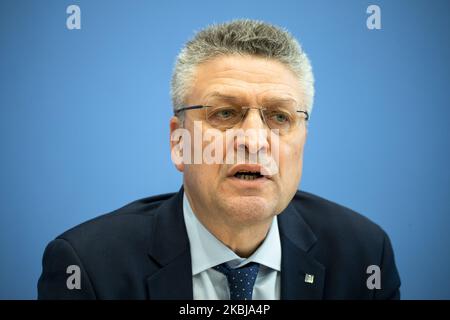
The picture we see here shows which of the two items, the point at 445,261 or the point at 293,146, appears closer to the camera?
the point at 293,146

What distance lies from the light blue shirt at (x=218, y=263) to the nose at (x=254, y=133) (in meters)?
0.39

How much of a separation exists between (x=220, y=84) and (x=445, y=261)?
1710mm

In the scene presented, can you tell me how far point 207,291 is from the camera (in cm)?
153

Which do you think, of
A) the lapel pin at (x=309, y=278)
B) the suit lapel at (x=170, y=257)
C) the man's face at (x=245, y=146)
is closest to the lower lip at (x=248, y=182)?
the man's face at (x=245, y=146)

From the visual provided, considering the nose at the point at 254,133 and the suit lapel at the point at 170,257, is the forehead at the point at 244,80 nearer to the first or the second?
the nose at the point at 254,133

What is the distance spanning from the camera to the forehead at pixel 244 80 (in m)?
1.50

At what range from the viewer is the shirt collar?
5.08 ft

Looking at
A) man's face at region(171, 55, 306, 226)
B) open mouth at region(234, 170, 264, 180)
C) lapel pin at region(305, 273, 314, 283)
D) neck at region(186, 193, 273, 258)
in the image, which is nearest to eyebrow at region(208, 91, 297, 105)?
man's face at region(171, 55, 306, 226)

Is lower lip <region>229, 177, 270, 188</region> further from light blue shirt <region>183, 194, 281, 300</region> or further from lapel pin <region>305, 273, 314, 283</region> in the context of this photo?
lapel pin <region>305, 273, 314, 283</region>

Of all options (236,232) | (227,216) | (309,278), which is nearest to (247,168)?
(227,216)

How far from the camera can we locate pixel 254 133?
1448 millimetres

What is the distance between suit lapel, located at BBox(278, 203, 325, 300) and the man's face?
0.17 metres
